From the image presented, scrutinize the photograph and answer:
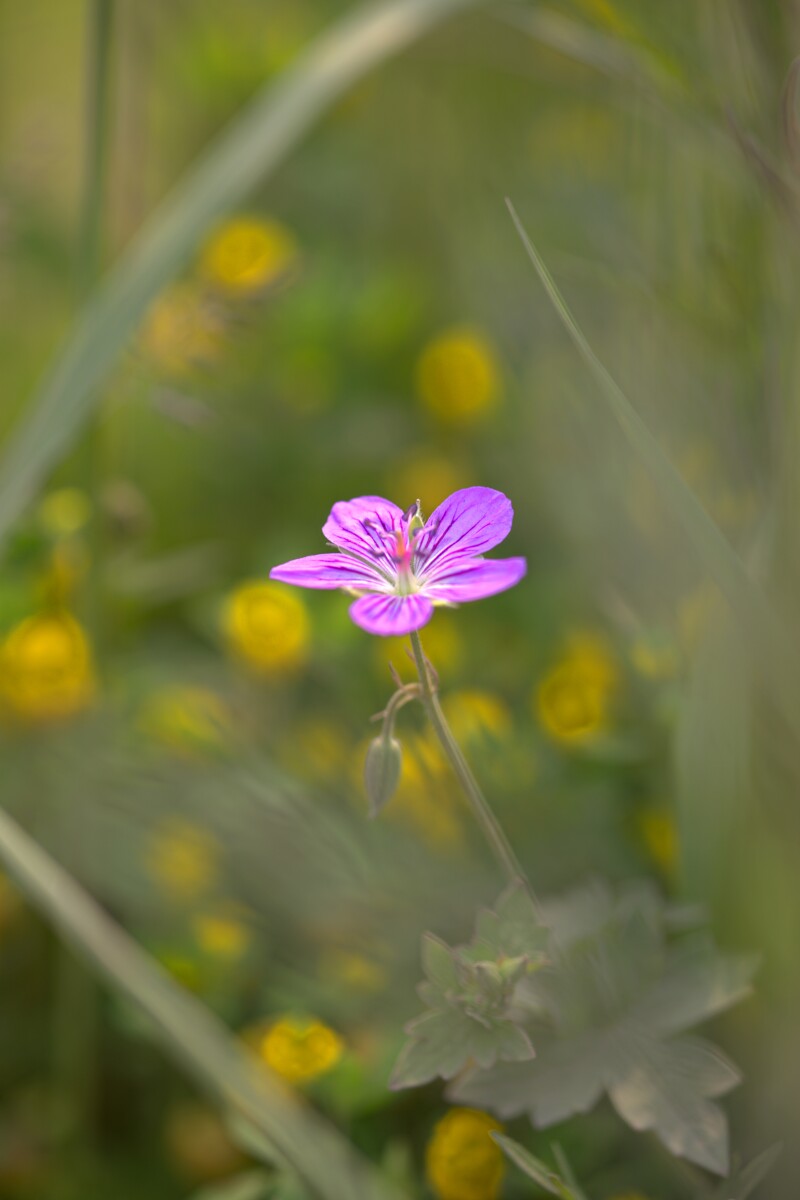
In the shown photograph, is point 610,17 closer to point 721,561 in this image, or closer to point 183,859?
point 721,561

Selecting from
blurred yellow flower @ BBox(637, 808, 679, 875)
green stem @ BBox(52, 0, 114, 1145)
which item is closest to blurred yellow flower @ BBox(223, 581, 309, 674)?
green stem @ BBox(52, 0, 114, 1145)

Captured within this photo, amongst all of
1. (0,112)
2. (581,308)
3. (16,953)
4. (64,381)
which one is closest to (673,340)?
(581,308)

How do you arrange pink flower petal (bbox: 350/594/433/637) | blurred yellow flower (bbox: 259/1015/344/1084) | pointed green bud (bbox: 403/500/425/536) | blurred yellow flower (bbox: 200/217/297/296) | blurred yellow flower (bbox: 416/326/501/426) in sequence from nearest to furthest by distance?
pink flower petal (bbox: 350/594/433/637) → pointed green bud (bbox: 403/500/425/536) → blurred yellow flower (bbox: 259/1015/344/1084) → blurred yellow flower (bbox: 200/217/297/296) → blurred yellow flower (bbox: 416/326/501/426)

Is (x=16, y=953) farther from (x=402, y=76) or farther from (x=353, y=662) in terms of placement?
(x=402, y=76)

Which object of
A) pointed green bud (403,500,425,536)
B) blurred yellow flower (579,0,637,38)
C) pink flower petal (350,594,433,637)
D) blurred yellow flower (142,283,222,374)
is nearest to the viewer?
pink flower petal (350,594,433,637)

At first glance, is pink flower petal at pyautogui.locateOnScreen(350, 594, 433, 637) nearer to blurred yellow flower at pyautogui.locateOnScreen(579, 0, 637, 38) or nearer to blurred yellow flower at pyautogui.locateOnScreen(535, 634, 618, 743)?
blurred yellow flower at pyautogui.locateOnScreen(535, 634, 618, 743)

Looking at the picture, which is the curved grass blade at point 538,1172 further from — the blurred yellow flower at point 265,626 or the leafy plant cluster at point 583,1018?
the blurred yellow flower at point 265,626
